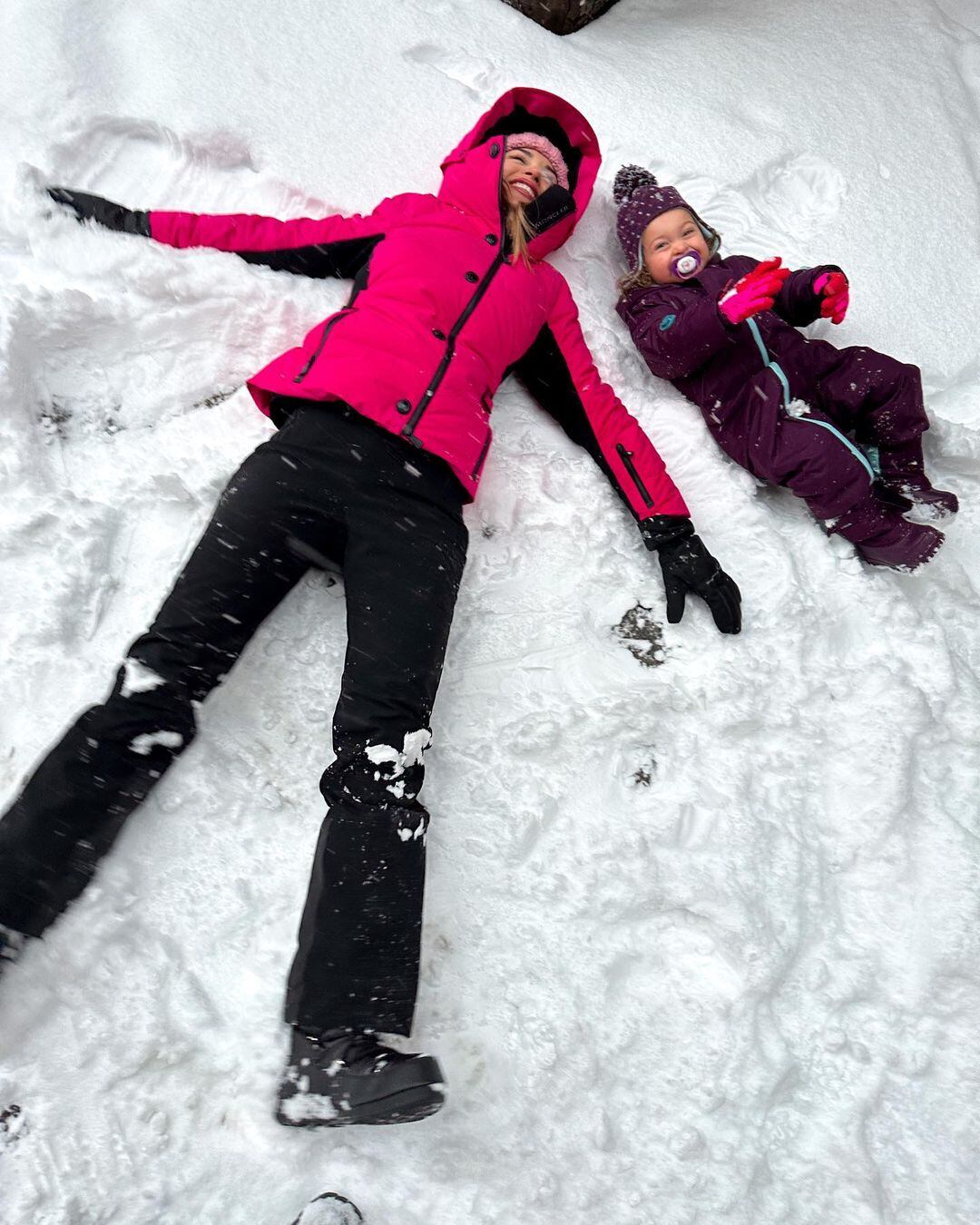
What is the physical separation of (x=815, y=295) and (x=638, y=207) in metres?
0.62

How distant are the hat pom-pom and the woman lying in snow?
21 cm

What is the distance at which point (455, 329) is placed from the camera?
202 cm

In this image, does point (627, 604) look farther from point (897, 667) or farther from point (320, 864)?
point (320, 864)

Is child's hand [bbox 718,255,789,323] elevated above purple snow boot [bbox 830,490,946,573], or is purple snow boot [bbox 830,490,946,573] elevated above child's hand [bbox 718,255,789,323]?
child's hand [bbox 718,255,789,323]

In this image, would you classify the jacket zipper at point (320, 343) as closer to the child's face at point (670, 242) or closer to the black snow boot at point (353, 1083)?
the child's face at point (670, 242)

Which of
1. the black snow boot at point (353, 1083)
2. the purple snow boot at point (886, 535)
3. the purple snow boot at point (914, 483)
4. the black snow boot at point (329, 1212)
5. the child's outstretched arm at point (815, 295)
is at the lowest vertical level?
the black snow boot at point (329, 1212)

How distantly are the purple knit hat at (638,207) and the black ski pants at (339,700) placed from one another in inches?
45.9

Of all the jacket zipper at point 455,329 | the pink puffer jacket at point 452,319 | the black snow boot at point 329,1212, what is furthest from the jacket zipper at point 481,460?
the black snow boot at point 329,1212

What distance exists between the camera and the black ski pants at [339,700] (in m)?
1.54

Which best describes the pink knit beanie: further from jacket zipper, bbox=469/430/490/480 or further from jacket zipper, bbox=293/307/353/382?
jacket zipper, bbox=469/430/490/480

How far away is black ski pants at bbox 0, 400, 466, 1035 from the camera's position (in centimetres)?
154

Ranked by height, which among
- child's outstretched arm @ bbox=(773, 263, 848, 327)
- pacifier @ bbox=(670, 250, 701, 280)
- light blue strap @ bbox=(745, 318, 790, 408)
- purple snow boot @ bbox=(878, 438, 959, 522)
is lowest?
purple snow boot @ bbox=(878, 438, 959, 522)

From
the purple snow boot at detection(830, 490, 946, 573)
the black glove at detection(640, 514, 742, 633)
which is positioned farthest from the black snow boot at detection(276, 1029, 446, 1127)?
the purple snow boot at detection(830, 490, 946, 573)

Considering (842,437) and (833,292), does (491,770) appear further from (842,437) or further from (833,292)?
(833,292)
